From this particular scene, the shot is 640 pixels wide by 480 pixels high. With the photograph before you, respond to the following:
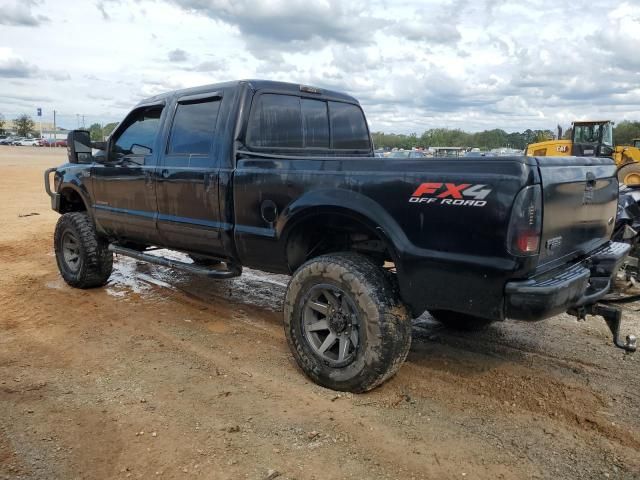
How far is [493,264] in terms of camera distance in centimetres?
290

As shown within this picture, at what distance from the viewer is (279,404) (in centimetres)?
342

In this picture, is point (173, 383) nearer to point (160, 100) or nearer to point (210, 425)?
point (210, 425)

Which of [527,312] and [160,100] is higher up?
[160,100]

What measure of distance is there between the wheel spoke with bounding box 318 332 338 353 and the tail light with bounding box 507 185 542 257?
1299 millimetres

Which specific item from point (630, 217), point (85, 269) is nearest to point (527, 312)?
point (630, 217)

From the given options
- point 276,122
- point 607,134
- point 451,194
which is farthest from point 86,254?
point 607,134

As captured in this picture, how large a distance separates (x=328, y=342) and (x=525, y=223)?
1.48 m

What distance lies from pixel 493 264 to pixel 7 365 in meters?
3.44

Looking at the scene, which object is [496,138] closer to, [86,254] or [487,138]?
[487,138]

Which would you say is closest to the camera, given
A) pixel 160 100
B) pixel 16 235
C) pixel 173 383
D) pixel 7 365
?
pixel 173 383

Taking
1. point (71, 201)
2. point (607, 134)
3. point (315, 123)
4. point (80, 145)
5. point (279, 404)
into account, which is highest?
point (607, 134)

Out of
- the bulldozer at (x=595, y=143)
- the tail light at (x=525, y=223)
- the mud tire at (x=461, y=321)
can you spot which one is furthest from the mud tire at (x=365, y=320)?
the bulldozer at (x=595, y=143)

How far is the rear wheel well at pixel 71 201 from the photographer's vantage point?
6.38 metres

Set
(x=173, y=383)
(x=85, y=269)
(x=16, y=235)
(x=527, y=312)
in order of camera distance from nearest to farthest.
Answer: (x=527, y=312)
(x=173, y=383)
(x=85, y=269)
(x=16, y=235)
